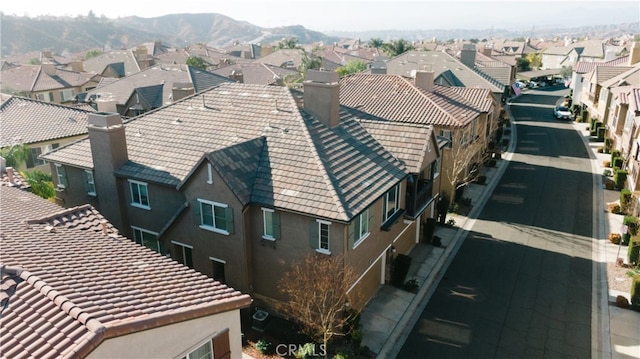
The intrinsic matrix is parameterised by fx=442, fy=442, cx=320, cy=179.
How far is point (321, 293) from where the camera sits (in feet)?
63.5

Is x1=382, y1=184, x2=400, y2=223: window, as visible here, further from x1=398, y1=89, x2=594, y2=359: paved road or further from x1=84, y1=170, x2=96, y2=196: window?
x1=84, y1=170, x2=96, y2=196: window

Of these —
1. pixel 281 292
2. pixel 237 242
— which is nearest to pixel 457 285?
pixel 281 292

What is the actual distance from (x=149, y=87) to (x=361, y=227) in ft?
121

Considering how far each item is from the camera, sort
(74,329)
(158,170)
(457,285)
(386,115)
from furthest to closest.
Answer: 1. (386,115)
2. (457,285)
3. (158,170)
4. (74,329)

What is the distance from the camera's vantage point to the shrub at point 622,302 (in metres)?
22.6

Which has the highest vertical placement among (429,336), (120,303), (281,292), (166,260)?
(120,303)

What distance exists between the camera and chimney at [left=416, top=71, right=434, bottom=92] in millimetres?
39438

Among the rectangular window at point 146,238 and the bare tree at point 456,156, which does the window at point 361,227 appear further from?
the bare tree at point 456,156

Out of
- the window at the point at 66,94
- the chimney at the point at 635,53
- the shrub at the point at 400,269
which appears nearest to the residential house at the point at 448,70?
the chimney at the point at 635,53

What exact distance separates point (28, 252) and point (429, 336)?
1677 cm

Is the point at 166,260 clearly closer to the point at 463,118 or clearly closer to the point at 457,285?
the point at 457,285

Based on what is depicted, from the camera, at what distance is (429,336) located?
826 inches

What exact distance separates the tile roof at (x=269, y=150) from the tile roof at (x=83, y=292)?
6.80 m

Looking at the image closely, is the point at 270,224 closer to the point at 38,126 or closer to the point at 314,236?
the point at 314,236
